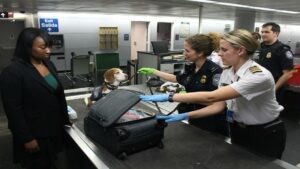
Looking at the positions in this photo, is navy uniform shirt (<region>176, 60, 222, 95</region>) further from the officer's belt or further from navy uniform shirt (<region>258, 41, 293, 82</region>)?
navy uniform shirt (<region>258, 41, 293, 82</region>)

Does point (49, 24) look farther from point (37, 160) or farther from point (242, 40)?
point (242, 40)

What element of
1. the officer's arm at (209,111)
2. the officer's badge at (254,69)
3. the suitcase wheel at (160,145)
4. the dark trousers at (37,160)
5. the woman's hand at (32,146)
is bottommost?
the dark trousers at (37,160)

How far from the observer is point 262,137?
1356 millimetres

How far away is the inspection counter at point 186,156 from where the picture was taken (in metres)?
1.12

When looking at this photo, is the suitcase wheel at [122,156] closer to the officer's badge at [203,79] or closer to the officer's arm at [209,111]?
the officer's arm at [209,111]

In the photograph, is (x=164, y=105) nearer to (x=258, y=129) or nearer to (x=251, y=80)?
(x=258, y=129)

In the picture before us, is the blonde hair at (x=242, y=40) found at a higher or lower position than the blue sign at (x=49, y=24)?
lower

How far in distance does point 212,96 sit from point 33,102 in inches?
39.7

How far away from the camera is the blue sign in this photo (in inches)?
254

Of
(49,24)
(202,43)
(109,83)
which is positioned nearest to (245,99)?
(202,43)

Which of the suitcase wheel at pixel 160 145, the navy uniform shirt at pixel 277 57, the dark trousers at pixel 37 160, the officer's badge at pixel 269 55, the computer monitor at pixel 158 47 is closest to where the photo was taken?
the suitcase wheel at pixel 160 145

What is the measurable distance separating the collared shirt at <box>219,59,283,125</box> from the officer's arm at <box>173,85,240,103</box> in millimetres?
26

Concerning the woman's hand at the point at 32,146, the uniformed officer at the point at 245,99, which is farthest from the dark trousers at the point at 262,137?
the woman's hand at the point at 32,146

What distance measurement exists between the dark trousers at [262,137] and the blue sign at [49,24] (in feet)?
20.4
